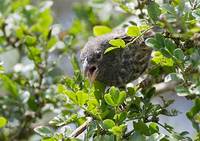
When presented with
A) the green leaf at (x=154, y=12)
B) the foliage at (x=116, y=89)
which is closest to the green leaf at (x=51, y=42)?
the foliage at (x=116, y=89)

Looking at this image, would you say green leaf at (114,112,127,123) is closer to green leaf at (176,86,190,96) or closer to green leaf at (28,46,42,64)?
green leaf at (176,86,190,96)

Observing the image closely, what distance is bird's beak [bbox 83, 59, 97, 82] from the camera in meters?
1.53

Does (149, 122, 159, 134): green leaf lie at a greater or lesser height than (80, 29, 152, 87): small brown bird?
lesser

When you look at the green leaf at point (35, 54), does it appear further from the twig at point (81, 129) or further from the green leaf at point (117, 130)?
the green leaf at point (117, 130)

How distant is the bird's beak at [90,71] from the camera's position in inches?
60.4

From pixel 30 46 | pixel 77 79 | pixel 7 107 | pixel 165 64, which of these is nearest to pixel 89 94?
pixel 77 79

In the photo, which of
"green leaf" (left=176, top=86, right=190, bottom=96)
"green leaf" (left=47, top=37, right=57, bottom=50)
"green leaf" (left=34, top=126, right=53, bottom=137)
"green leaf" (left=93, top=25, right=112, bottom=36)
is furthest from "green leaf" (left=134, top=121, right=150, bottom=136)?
"green leaf" (left=47, top=37, right=57, bottom=50)

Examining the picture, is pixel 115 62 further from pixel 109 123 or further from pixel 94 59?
pixel 109 123

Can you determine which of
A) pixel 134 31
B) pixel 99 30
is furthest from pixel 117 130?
pixel 99 30

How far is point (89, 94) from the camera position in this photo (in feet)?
4.50

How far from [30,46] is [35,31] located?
276mm

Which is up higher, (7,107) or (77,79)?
(77,79)

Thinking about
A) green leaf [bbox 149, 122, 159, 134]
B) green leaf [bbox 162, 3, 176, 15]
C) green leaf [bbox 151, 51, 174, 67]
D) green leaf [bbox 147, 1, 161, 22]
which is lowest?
green leaf [bbox 149, 122, 159, 134]

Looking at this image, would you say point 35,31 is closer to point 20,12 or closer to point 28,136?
point 20,12
